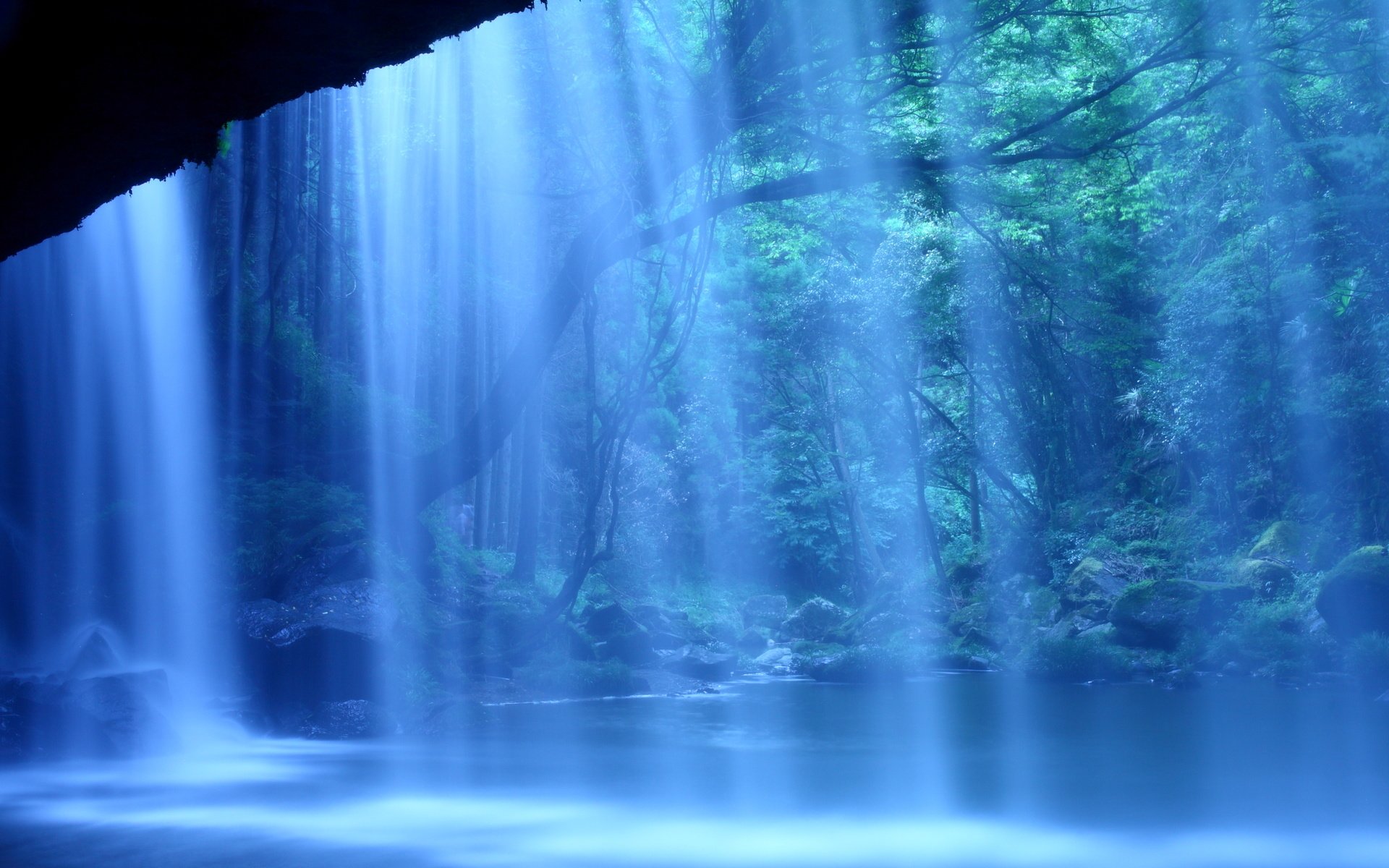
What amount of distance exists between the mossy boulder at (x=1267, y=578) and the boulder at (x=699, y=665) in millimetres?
8222

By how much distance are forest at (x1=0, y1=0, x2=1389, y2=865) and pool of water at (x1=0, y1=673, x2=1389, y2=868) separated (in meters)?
0.15

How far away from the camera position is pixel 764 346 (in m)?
26.8

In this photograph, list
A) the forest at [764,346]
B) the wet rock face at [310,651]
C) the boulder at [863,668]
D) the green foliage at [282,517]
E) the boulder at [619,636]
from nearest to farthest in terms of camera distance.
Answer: the wet rock face at [310,651] < the forest at [764,346] < the green foliage at [282,517] < the boulder at [619,636] < the boulder at [863,668]

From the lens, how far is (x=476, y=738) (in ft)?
36.0

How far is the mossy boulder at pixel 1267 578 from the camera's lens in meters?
17.7

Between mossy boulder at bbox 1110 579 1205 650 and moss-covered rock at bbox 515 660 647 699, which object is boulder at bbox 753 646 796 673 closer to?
moss-covered rock at bbox 515 660 647 699

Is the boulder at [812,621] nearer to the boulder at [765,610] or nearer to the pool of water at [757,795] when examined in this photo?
the boulder at [765,610]

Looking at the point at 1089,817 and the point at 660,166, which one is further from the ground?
the point at 660,166

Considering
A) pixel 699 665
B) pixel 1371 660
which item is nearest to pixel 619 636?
pixel 699 665

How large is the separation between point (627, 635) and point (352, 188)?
8.92 m

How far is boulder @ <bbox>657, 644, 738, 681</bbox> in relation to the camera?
56.7 ft

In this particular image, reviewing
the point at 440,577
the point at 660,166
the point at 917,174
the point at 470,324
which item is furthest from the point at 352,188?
the point at 917,174

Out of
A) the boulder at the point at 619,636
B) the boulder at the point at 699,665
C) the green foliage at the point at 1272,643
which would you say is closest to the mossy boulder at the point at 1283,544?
the green foliage at the point at 1272,643

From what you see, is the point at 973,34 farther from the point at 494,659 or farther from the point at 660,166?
the point at 494,659
